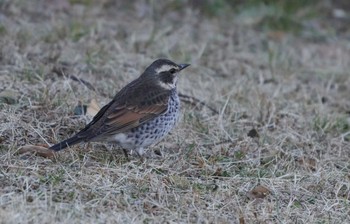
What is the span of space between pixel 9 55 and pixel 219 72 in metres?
2.67

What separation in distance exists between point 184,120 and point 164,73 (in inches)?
25.2

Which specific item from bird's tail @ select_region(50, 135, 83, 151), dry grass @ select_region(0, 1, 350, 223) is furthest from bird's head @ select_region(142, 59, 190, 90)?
bird's tail @ select_region(50, 135, 83, 151)

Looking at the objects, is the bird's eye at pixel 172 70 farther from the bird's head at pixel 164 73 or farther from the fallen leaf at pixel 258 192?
the fallen leaf at pixel 258 192

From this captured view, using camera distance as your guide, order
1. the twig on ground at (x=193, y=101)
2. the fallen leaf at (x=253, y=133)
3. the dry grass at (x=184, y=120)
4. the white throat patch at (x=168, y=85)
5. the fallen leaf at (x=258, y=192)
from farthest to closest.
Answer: the twig on ground at (x=193, y=101) → the fallen leaf at (x=253, y=133) → the white throat patch at (x=168, y=85) → the fallen leaf at (x=258, y=192) → the dry grass at (x=184, y=120)

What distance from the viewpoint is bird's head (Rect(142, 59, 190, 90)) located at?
7.74 m

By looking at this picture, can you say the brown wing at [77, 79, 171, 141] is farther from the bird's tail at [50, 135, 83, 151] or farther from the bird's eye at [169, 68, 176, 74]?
the bird's eye at [169, 68, 176, 74]

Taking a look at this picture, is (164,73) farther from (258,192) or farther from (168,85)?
(258,192)

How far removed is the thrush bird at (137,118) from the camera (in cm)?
700

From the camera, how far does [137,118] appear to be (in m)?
7.22

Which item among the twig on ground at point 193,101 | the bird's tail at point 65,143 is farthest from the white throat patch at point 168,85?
the bird's tail at point 65,143

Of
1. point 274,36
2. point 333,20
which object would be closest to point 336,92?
point 274,36

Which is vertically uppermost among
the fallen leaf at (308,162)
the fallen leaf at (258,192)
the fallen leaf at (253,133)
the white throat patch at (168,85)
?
the white throat patch at (168,85)

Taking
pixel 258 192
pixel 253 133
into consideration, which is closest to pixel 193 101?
pixel 253 133

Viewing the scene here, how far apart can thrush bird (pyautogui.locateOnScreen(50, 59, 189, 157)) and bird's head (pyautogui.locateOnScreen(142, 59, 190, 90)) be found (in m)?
0.08
